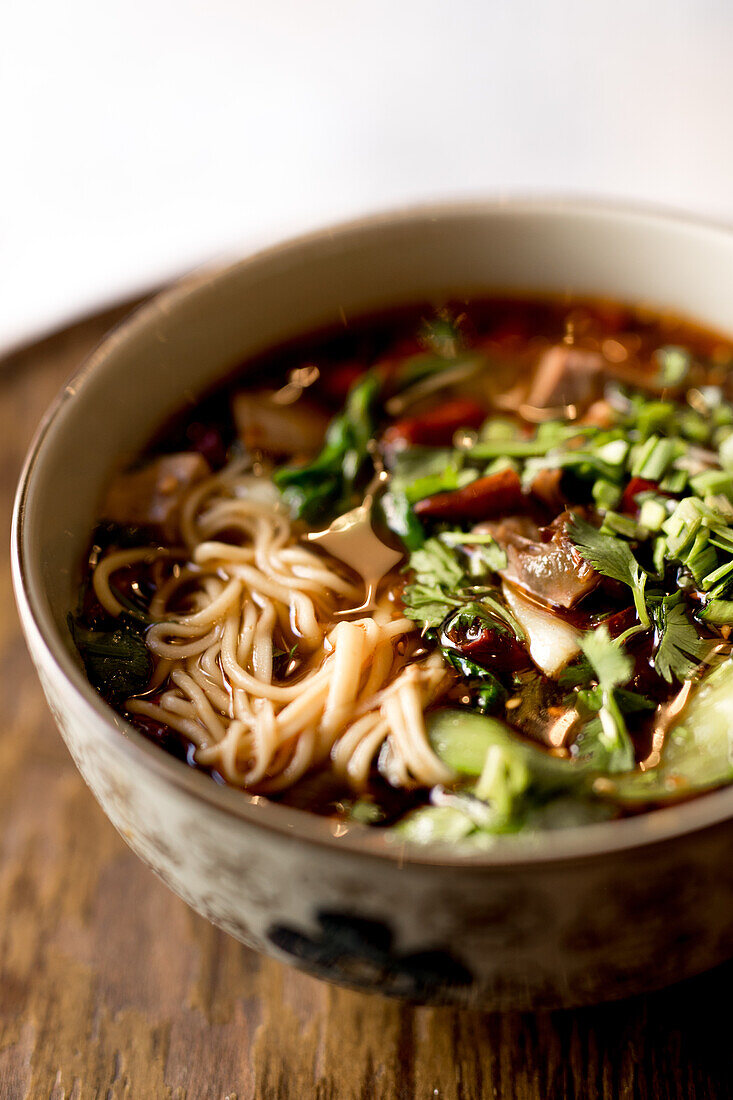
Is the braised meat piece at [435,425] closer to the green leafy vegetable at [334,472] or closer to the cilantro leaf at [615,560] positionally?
the green leafy vegetable at [334,472]

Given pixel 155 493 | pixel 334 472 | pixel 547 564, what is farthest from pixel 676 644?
pixel 155 493

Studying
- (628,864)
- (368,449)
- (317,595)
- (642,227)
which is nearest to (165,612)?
(317,595)

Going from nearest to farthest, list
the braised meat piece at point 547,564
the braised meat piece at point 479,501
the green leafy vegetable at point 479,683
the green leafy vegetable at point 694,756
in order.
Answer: the green leafy vegetable at point 694,756, the green leafy vegetable at point 479,683, the braised meat piece at point 547,564, the braised meat piece at point 479,501

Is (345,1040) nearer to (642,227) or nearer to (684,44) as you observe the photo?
(642,227)

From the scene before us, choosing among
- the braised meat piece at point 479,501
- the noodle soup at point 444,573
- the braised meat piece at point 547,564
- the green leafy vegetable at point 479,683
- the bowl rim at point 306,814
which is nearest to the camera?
the bowl rim at point 306,814

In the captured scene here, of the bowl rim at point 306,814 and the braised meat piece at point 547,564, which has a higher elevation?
the bowl rim at point 306,814

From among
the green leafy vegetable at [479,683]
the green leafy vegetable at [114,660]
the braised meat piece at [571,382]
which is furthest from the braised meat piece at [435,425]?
the green leafy vegetable at [114,660]
